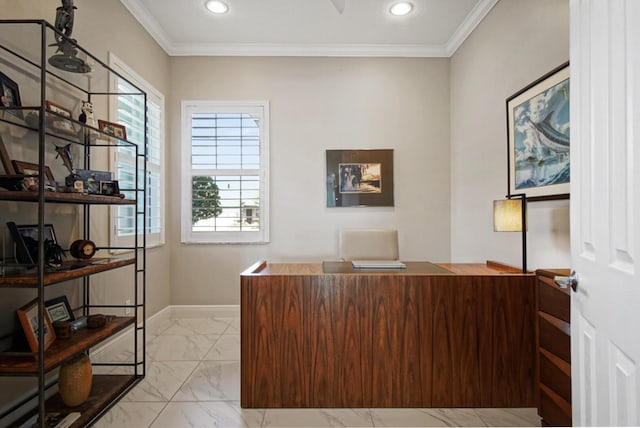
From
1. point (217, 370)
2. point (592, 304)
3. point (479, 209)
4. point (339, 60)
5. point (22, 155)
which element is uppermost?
point (339, 60)

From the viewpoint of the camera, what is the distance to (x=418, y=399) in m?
1.99

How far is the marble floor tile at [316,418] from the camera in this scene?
1.85m

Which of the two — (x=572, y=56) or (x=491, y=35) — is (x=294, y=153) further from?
(x=572, y=56)

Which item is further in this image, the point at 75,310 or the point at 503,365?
the point at 75,310

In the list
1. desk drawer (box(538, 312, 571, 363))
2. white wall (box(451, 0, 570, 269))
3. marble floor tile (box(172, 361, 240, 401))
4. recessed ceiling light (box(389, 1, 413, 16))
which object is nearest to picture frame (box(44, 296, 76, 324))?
marble floor tile (box(172, 361, 240, 401))

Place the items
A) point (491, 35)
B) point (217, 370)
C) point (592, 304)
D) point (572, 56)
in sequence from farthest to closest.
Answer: point (491, 35), point (217, 370), point (572, 56), point (592, 304)

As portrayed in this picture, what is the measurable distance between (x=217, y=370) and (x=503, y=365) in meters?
1.88

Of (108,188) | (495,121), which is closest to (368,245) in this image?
(495,121)

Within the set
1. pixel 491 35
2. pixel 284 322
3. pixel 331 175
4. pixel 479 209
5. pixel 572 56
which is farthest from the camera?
pixel 331 175

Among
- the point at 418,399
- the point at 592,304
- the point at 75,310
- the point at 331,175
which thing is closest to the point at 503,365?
the point at 418,399

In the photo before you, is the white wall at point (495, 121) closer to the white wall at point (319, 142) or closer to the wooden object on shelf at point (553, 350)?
the white wall at point (319, 142)

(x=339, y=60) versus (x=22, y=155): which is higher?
(x=339, y=60)

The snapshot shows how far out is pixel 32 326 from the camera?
1653 millimetres

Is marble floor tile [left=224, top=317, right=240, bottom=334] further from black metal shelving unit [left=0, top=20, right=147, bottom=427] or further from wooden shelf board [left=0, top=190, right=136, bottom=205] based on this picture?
wooden shelf board [left=0, top=190, right=136, bottom=205]
